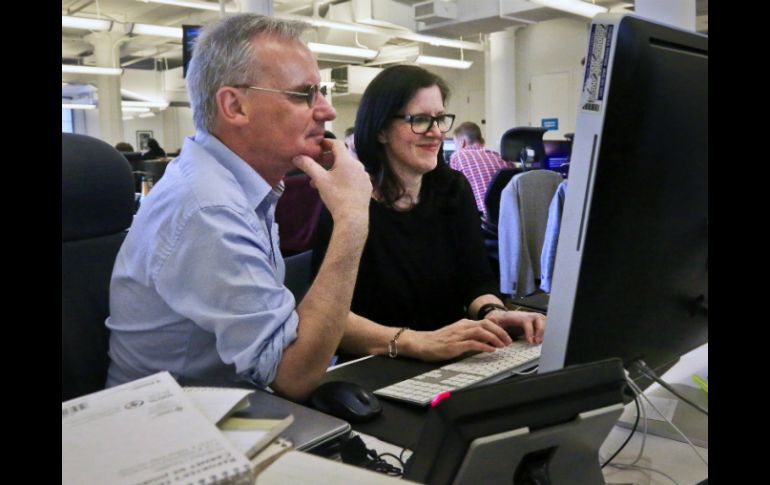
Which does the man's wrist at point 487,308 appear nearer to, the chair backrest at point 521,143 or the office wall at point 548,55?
the chair backrest at point 521,143

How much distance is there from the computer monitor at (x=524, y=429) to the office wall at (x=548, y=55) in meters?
9.15

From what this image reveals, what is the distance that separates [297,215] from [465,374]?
2.12 meters

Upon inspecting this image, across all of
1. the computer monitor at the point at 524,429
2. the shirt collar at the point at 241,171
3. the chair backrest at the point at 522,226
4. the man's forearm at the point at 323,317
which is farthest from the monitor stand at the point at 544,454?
the chair backrest at the point at 522,226

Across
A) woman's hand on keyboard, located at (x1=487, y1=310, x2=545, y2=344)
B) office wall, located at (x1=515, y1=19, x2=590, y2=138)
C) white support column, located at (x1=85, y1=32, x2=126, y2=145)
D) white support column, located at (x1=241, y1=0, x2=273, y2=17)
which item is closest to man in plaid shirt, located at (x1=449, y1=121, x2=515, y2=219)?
white support column, located at (x1=241, y1=0, x2=273, y2=17)

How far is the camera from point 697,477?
84 cm

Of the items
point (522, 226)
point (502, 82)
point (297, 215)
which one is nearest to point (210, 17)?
point (297, 215)

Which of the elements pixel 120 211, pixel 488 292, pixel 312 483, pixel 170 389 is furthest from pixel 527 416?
pixel 488 292

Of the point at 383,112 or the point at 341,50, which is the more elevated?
the point at 341,50

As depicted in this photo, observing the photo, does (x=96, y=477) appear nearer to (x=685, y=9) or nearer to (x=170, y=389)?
(x=170, y=389)

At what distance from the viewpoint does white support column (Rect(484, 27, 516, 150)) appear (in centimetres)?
1003

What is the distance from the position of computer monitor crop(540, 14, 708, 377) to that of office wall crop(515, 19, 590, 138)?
353 inches

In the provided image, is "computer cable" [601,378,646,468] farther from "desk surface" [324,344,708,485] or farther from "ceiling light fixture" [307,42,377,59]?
"ceiling light fixture" [307,42,377,59]

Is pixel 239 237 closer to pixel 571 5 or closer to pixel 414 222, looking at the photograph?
pixel 414 222

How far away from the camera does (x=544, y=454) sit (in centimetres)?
67
